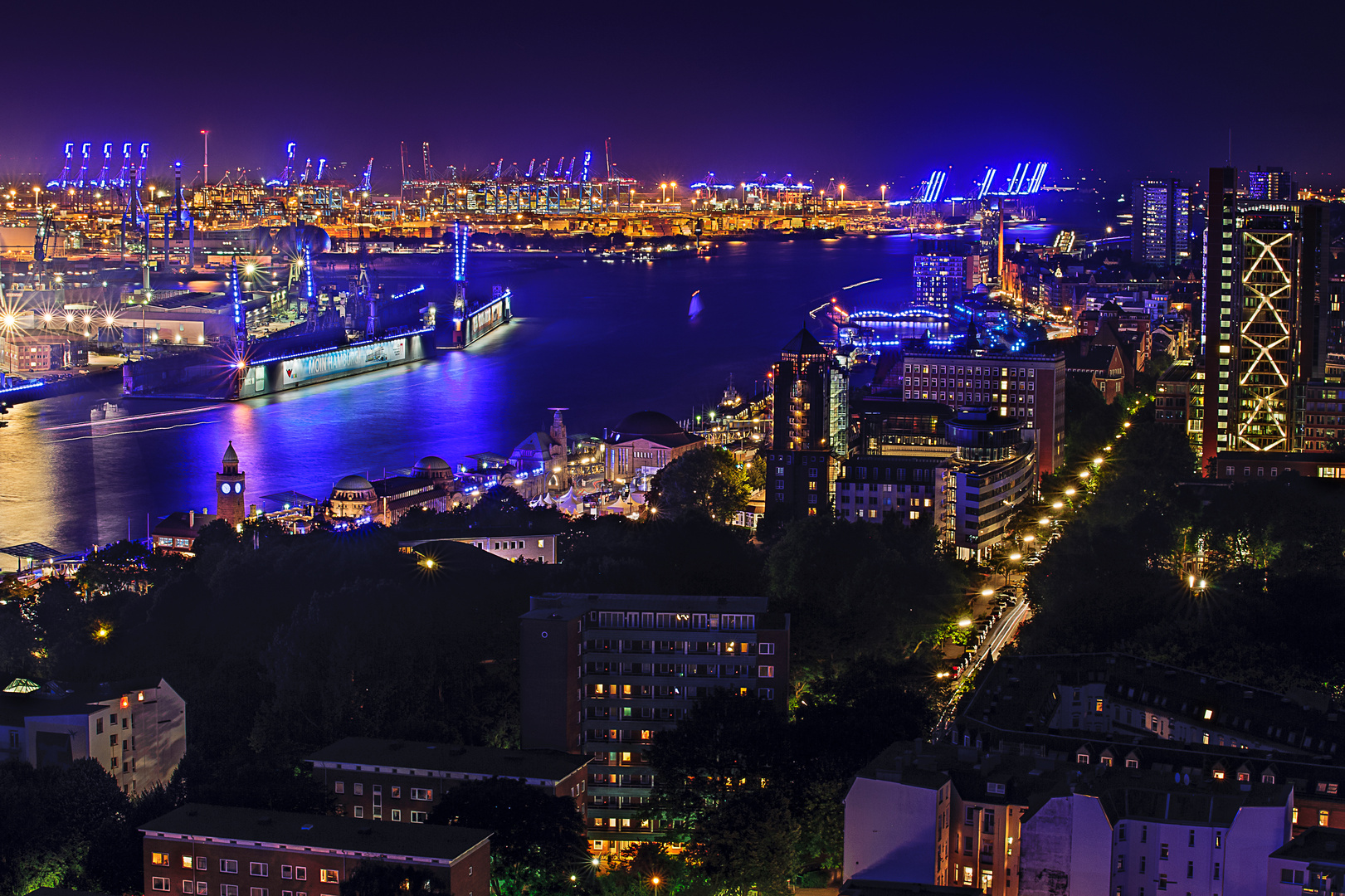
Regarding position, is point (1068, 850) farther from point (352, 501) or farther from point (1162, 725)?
point (352, 501)

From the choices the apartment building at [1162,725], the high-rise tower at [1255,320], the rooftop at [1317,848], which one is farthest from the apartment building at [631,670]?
the high-rise tower at [1255,320]

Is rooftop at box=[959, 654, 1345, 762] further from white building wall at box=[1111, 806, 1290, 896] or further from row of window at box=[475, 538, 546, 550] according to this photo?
row of window at box=[475, 538, 546, 550]

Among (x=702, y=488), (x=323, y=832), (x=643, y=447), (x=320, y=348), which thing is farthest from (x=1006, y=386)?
(x=320, y=348)

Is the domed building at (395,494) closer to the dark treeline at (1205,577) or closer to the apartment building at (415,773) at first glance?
the dark treeline at (1205,577)

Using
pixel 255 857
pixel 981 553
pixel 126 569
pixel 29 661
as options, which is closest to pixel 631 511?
pixel 981 553

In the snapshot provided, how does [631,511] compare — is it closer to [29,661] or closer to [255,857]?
[29,661]
